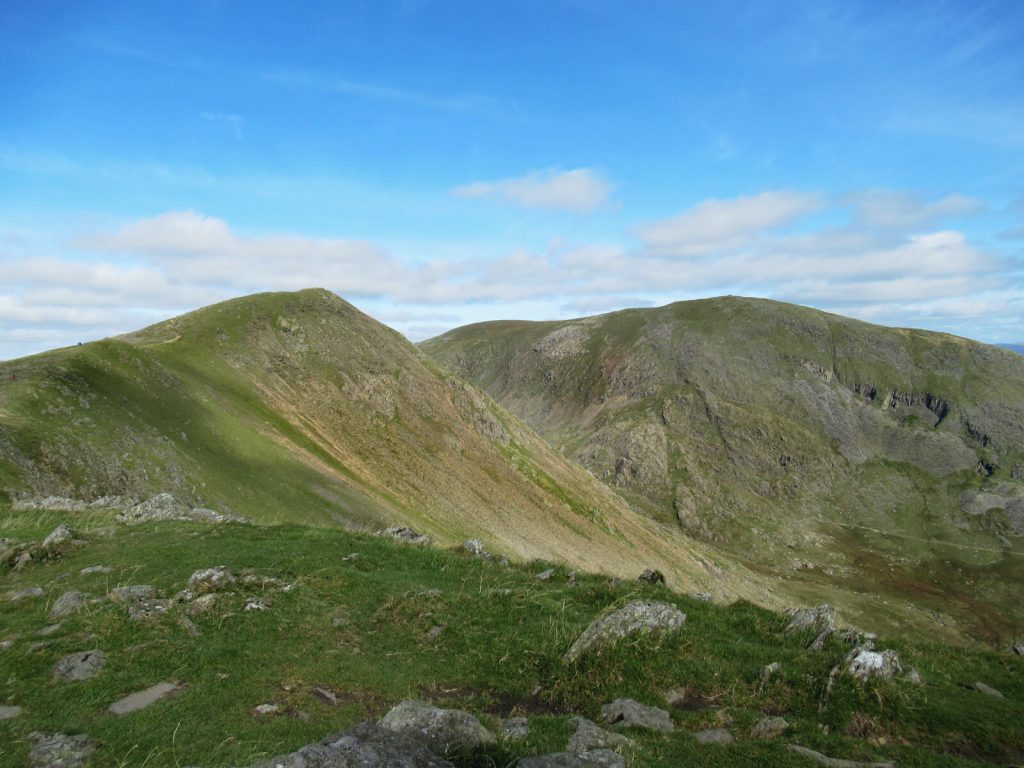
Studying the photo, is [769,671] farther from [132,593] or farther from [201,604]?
[132,593]

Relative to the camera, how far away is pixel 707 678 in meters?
16.0

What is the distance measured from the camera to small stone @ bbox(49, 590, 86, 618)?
17.2m

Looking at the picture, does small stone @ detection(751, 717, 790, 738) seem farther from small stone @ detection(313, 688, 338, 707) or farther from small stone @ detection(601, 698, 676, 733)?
small stone @ detection(313, 688, 338, 707)

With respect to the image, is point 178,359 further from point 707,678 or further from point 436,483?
point 707,678

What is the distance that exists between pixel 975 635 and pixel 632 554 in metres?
90.3

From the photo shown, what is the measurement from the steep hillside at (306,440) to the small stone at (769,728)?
37.0 meters

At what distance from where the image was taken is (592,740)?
39.1 ft

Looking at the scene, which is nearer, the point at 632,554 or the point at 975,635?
the point at 632,554

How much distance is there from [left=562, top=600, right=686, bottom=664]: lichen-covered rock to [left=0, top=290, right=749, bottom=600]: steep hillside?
32007mm

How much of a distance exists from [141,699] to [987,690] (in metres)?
22.4

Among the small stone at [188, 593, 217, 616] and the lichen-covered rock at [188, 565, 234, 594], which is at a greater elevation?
the lichen-covered rock at [188, 565, 234, 594]

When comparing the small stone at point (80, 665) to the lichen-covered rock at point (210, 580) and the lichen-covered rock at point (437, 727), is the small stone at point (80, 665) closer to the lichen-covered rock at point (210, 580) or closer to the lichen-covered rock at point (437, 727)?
the lichen-covered rock at point (210, 580)

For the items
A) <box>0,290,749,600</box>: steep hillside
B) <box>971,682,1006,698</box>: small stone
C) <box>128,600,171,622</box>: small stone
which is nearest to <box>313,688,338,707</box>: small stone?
<box>128,600,171,622</box>: small stone

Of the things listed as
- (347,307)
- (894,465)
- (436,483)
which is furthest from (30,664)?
(894,465)
